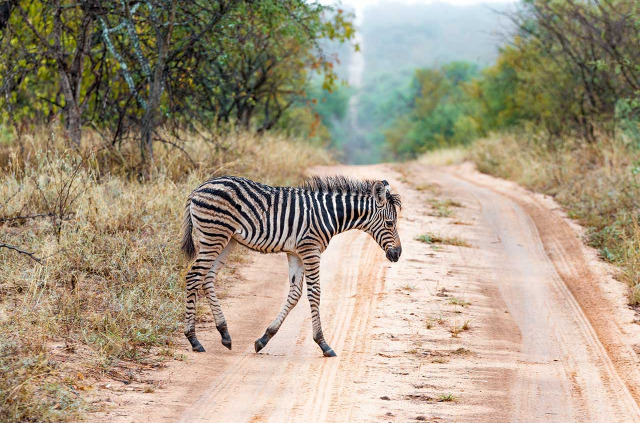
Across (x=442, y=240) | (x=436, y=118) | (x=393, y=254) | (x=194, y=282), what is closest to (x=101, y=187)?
(x=194, y=282)

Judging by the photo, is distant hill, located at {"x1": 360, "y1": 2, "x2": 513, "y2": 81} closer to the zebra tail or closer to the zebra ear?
the zebra ear

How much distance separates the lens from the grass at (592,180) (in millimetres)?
11125

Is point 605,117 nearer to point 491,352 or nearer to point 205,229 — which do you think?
point 491,352

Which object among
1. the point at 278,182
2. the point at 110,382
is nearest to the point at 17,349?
→ the point at 110,382

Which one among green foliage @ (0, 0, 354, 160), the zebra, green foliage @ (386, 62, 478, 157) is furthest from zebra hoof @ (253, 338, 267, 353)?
green foliage @ (386, 62, 478, 157)

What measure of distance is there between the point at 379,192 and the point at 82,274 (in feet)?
10.8

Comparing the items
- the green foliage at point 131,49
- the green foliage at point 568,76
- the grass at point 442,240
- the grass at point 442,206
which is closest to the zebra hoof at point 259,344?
the grass at point 442,240

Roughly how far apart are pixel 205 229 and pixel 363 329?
201 centimetres

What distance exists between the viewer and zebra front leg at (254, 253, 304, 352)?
6.97 meters

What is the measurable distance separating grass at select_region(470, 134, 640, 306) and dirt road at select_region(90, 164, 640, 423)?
0.42 meters

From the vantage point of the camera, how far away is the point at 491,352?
7.16 m

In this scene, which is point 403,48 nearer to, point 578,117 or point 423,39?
point 423,39

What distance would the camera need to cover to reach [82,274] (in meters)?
7.95

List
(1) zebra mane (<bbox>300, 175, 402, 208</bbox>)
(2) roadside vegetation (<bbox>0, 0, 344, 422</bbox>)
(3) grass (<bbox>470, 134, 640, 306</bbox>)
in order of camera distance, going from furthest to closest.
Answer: (3) grass (<bbox>470, 134, 640, 306</bbox>) → (1) zebra mane (<bbox>300, 175, 402, 208</bbox>) → (2) roadside vegetation (<bbox>0, 0, 344, 422</bbox>)
